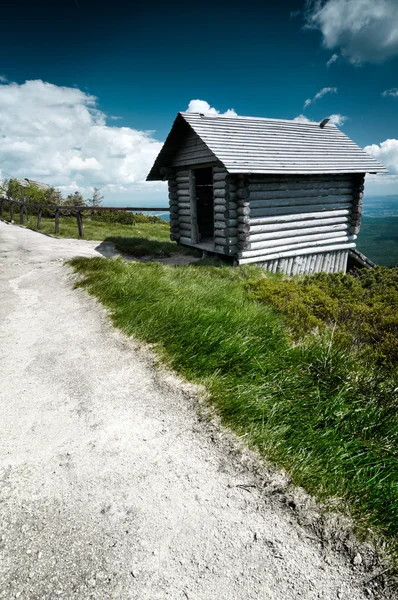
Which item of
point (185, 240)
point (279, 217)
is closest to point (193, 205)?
point (185, 240)

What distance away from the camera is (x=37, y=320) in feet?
19.1

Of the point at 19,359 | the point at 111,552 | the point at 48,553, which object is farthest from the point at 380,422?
the point at 19,359

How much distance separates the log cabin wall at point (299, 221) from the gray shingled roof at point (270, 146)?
1.78 feet

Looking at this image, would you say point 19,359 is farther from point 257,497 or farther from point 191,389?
point 257,497

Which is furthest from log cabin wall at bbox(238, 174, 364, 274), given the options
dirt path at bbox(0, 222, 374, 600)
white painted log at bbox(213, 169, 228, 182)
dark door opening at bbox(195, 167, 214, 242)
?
dirt path at bbox(0, 222, 374, 600)

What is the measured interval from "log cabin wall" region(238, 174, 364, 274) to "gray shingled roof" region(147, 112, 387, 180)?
0.54 meters

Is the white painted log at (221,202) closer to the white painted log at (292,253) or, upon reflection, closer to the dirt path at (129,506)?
the white painted log at (292,253)

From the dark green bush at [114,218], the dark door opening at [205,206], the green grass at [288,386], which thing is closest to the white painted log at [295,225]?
the dark door opening at [205,206]

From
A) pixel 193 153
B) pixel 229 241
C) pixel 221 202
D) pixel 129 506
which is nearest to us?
pixel 129 506

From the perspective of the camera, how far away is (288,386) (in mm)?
3750

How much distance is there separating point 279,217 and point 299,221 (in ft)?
3.86

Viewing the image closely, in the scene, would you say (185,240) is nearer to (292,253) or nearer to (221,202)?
(221,202)

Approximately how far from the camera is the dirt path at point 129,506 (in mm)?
2023

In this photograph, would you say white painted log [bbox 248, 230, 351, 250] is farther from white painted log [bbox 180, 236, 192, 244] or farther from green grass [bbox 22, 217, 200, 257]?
white painted log [bbox 180, 236, 192, 244]
